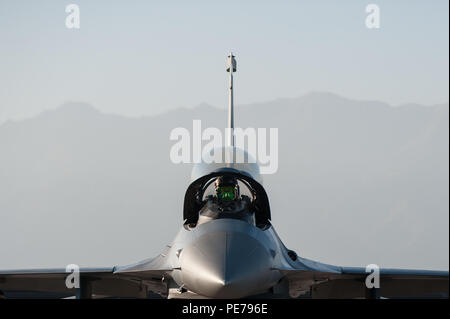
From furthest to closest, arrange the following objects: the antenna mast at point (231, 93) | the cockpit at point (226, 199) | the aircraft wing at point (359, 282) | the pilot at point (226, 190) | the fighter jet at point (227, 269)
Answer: the antenna mast at point (231, 93)
the aircraft wing at point (359, 282)
the pilot at point (226, 190)
the cockpit at point (226, 199)
the fighter jet at point (227, 269)

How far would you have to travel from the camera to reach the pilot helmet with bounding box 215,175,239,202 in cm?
1035

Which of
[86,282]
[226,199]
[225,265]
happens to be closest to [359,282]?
[226,199]

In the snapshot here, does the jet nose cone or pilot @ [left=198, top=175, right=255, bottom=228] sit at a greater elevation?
pilot @ [left=198, top=175, right=255, bottom=228]

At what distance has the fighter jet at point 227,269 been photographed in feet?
29.2

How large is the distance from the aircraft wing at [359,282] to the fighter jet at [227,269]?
20mm

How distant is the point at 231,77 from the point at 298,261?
301 inches

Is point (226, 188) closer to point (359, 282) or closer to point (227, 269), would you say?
point (227, 269)

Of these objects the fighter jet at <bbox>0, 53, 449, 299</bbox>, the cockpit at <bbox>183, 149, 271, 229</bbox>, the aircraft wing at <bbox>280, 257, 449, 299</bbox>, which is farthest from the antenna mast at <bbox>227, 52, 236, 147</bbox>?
the cockpit at <bbox>183, 149, 271, 229</bbox>

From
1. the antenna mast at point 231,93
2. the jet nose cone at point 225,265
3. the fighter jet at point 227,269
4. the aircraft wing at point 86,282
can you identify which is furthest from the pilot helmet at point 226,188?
the antenna mast at point 231,93

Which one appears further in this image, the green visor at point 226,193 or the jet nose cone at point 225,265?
the green visor at point 226,193

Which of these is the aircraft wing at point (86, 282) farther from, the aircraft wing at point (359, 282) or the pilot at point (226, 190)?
the aircraft wing at point (359, 282)

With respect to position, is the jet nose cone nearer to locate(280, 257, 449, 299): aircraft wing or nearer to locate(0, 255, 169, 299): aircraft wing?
locate(280, 257, 449, 299): aircraft wing
